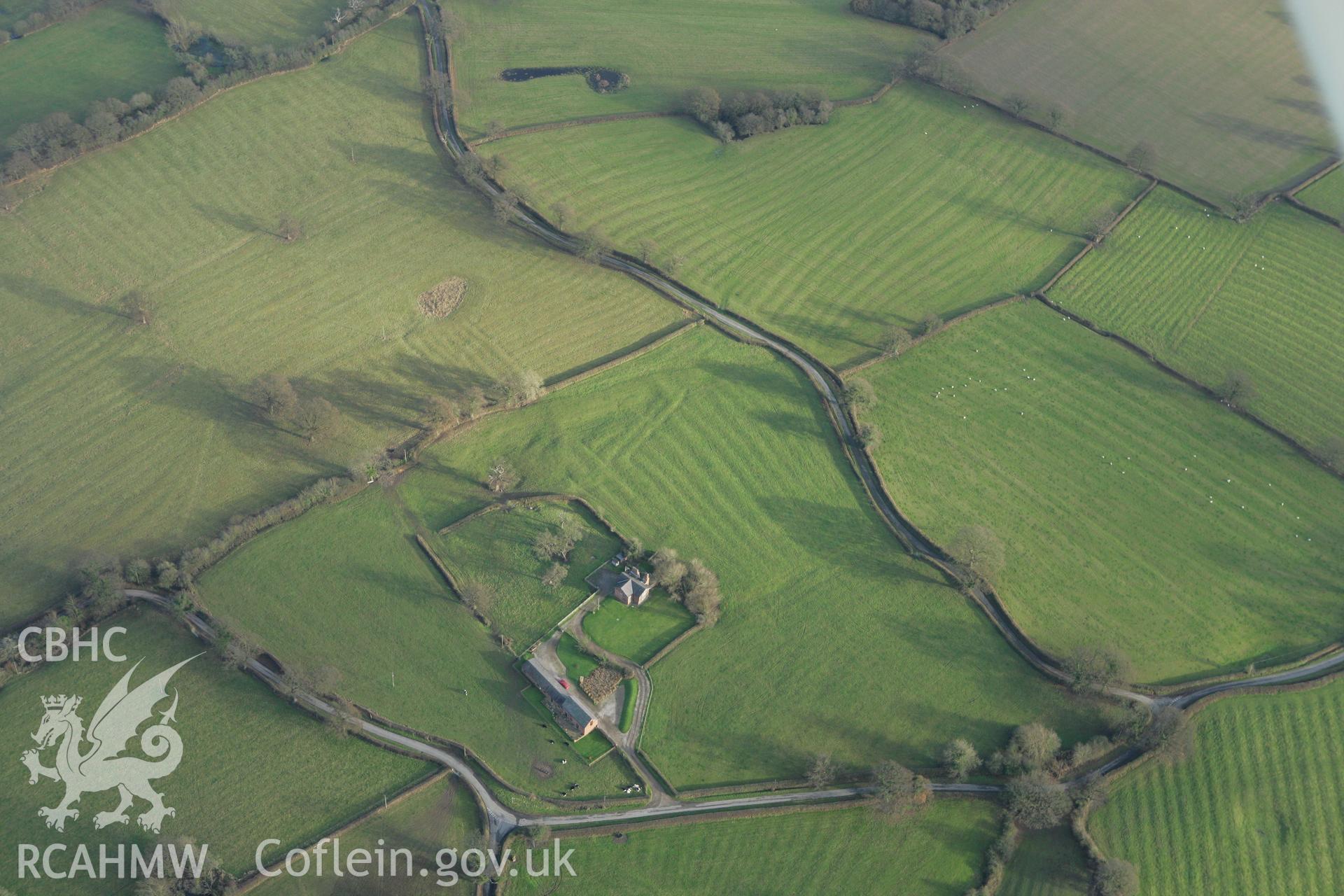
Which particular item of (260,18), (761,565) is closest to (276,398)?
(761,565)

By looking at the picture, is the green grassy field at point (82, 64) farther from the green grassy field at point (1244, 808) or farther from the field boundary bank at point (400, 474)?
the green grassy field at point (1244, 808)

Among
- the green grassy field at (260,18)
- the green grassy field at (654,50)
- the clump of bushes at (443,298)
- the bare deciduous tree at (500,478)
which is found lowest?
the bare deciduous tree at (500,478)

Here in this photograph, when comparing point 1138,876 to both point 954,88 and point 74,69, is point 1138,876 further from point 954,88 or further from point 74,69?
point 74,69

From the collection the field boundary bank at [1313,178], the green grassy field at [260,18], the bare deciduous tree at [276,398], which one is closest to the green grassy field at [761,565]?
the bare deciduous tree at [276,398]

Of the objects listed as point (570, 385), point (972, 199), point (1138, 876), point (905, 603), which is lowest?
point (1138, 876)

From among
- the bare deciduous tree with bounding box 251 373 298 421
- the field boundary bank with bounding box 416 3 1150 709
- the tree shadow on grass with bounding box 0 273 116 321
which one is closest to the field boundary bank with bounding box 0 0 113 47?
the tree shadow on grass with bounding box 0 273 116 321

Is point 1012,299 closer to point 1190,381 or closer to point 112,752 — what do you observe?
point 1190,381

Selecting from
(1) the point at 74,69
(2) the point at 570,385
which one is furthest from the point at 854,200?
(1) the point at 74,69
